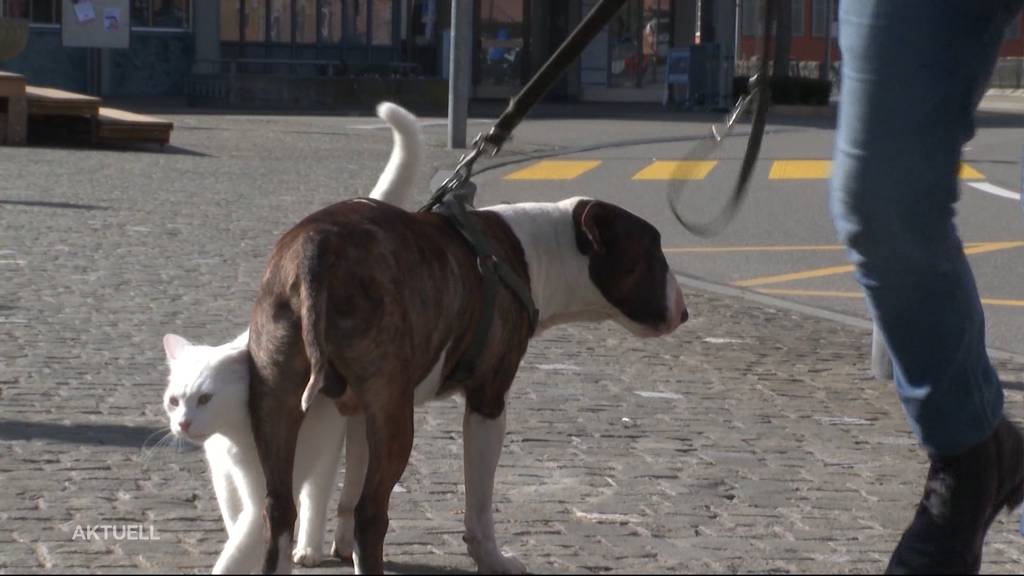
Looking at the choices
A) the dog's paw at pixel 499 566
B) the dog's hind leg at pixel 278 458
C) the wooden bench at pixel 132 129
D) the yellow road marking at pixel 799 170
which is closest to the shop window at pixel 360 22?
the wooden bench at pixel 132 129

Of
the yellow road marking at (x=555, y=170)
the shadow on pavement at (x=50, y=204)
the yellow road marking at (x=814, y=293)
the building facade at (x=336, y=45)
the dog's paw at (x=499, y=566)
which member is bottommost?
the yellow road marking at (x=814, y=293)

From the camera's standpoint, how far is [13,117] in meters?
19.0

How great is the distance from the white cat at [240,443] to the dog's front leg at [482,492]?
0.78 feet

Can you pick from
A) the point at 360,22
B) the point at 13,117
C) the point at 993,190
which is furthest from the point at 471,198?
the point at 360,22

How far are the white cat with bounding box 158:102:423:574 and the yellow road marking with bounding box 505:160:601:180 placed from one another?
528 inches

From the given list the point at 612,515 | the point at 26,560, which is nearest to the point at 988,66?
the point at 612,515

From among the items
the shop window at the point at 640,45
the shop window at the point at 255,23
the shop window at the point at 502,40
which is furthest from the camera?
the shop window at the point at 502,40

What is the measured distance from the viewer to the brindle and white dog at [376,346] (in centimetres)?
309

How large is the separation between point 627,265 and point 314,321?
1.22 m

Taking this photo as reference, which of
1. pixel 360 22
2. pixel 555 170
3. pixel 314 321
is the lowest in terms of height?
pixel 555 170

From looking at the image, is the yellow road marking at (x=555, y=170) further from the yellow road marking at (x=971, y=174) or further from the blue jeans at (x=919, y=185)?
the blue jeans at (x=919, y=185)

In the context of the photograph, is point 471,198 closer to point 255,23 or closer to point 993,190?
point 993,190

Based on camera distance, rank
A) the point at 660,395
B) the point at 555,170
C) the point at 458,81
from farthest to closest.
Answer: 1. the point at 458,81
2. the point at 555,170
3. the point at 660,395

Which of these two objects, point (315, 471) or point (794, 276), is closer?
point (315, 471)
